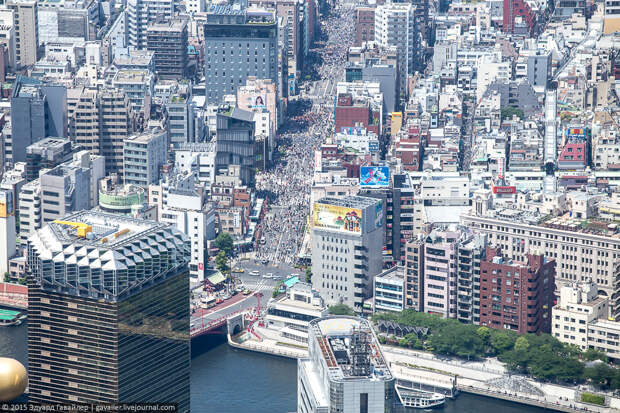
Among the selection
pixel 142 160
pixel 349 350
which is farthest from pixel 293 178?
pixel 349 350

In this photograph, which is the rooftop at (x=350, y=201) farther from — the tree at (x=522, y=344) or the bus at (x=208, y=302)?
the tree at (x=522, y=344)

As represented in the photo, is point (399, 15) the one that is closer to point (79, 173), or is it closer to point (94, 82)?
point (94, 82)

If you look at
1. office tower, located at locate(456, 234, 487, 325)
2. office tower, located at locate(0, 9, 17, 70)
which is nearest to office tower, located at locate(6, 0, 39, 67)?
office tower, located at locate(0, 9, 17, 70)

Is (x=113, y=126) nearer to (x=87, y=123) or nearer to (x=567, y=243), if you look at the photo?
(x=87, y=123)

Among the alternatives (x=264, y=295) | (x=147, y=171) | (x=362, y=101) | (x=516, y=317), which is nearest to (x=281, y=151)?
(x=362, y=101)

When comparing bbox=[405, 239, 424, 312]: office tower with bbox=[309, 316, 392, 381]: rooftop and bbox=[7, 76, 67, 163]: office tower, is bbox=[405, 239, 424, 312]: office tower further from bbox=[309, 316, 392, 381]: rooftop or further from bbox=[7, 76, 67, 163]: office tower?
bbox=[7, 76, 67, 163]: office tower

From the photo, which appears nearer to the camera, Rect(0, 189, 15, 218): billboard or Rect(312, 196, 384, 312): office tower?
Rect(312, 196, 384, 312): office tower

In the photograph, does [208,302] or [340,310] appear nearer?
[340,310]
